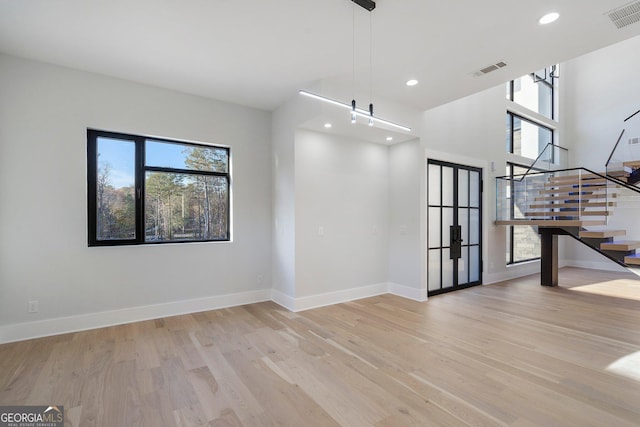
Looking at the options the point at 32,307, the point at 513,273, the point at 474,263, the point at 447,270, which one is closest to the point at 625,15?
the point at 447,270

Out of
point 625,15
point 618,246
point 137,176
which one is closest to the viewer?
point 625,15

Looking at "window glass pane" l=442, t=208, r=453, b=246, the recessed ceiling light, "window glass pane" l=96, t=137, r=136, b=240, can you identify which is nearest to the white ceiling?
the recessed ceiling light

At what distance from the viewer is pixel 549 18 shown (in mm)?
2707

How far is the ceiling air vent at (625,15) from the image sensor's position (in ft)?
8.42

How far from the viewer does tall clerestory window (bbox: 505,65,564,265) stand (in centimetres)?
706

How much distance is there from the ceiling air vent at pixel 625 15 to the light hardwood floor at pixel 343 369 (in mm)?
3202

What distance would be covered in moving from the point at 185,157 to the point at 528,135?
26.9 ft

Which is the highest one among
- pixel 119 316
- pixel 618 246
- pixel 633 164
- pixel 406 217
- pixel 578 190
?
pixel 633 164

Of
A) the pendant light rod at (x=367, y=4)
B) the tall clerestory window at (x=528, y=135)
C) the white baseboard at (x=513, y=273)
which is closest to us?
the pendant light rod at (x=367, y=4)

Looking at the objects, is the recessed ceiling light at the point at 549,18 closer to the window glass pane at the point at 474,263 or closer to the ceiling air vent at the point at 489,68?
the ceiling air vent at the point at 489,68

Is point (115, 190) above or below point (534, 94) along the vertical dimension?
below

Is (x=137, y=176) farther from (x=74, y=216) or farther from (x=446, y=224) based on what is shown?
(x=446, y=224)

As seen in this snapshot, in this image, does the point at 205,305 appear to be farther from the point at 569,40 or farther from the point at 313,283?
the point at 569,40

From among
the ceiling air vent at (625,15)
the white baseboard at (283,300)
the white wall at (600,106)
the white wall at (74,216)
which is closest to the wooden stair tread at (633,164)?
the white wall at (600,106)
